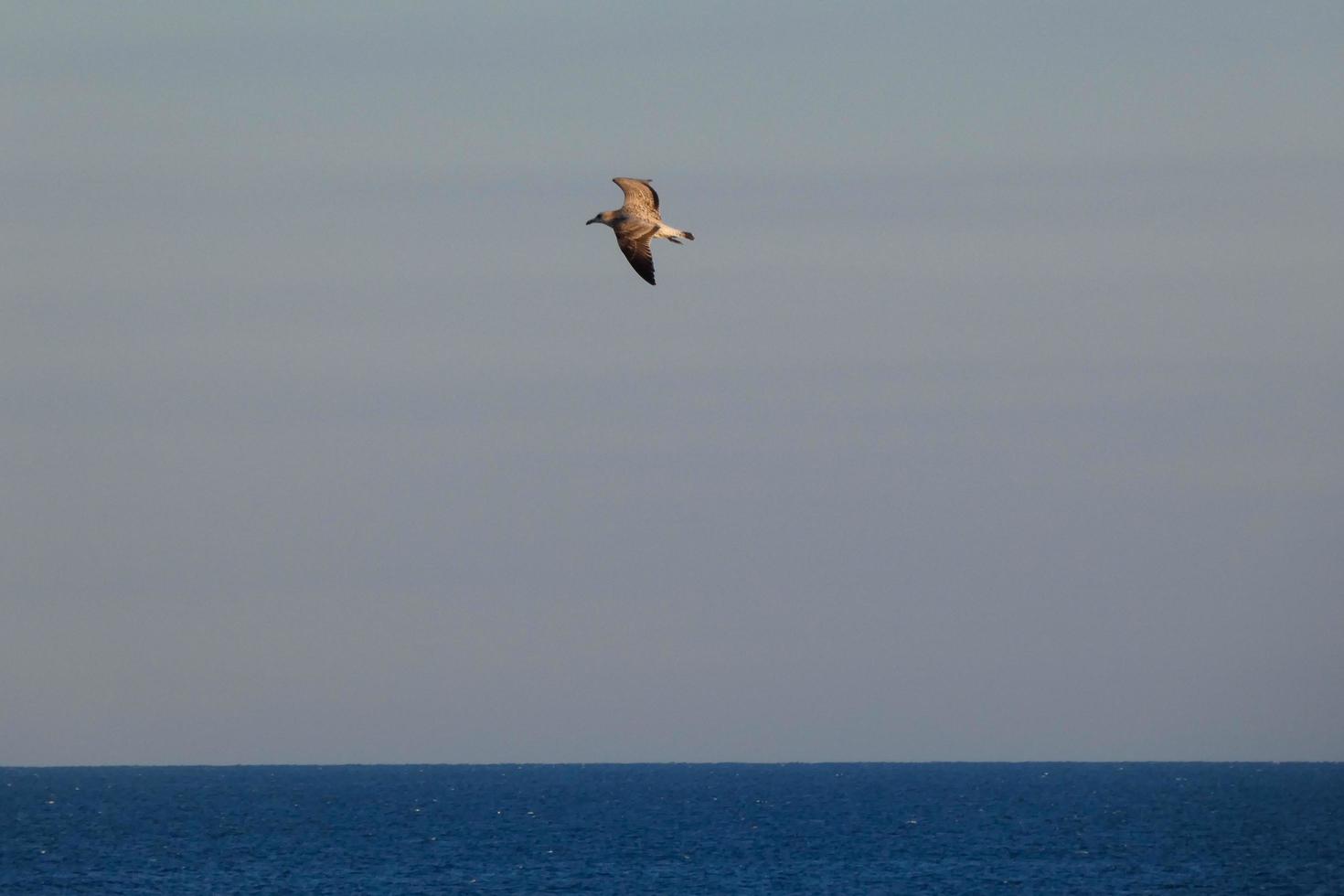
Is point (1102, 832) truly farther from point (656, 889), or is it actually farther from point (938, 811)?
point (656, 889)

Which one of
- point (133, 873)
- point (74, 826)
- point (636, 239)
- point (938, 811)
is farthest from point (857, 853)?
point (636, 239)

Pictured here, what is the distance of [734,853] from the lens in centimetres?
13775

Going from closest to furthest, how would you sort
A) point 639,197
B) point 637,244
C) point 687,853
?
1. point 637,244
2. point 639,197
3. point 687,853

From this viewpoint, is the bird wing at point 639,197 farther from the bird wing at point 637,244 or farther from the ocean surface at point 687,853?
the ocean surface at point 687,853

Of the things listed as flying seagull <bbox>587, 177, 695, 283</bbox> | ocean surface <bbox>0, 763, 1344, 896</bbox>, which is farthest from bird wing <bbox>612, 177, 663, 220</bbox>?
ocean surface <bbox>0, 763, 1344, 896</bbox>

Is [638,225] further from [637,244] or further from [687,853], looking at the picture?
[687,853]

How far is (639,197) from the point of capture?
3628 cm

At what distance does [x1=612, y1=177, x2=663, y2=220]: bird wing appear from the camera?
35.6 meters

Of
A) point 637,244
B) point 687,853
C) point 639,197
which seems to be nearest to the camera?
point 637,244

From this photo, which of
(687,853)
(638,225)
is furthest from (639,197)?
(687,853)

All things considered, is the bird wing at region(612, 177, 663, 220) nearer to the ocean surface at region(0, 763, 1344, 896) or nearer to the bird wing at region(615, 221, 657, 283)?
the bird wing at region(615, 221, 657, 283)

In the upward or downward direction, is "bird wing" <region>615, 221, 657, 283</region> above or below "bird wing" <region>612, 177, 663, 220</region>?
below

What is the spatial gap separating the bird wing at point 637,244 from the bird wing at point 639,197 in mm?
615

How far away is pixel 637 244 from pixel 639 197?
2195 mm
